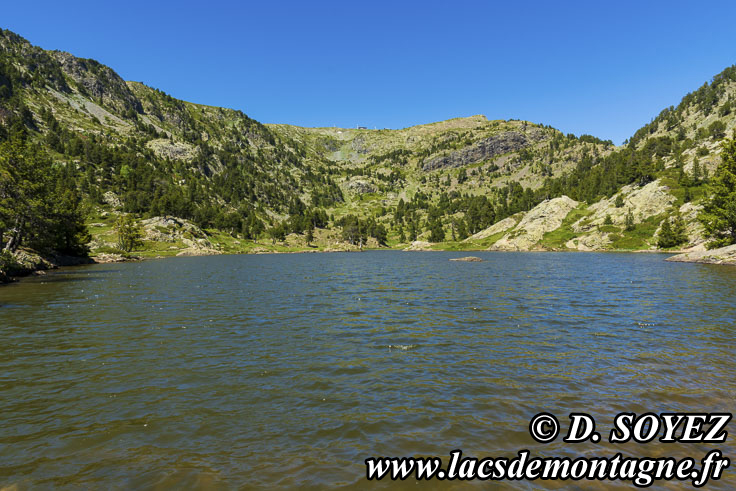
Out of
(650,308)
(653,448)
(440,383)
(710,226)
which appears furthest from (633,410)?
(710,226)

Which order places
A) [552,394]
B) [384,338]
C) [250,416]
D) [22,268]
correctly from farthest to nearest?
[22,268] → [384,338] → [552,394] → [250,416]

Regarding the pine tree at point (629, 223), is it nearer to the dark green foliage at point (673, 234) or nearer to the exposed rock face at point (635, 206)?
the exposed rock face at point (635, 206)

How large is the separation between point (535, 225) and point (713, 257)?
11302 cm

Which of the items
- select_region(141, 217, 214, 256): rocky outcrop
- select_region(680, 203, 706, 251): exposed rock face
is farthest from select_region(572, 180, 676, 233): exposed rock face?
select_region(141, 217, 214, 256): rocky outcrop

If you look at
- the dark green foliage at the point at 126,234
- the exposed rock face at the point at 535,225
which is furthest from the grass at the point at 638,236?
the dark green foliage at the point at 126,234

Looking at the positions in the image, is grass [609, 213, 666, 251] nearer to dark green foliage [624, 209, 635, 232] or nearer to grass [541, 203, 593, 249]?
dark green foliage [624, 209, 635, 232]

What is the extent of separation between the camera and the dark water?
358 inches

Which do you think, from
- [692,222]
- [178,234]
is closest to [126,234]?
[178,234]

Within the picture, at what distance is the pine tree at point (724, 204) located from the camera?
7669cm

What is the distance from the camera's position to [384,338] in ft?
69.2

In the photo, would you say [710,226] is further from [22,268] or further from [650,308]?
[22,268]

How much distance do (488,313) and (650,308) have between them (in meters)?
13.5

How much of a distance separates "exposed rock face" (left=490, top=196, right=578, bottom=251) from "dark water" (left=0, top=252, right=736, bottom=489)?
6022 inches

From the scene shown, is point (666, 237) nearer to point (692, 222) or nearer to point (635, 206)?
point (692, 222)
